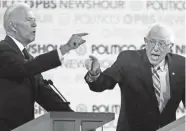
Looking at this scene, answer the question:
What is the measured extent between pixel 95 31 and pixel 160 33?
504 mm

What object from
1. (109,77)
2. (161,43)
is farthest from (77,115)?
(161,43)

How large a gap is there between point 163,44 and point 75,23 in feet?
2.14

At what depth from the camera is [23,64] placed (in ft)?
9.10

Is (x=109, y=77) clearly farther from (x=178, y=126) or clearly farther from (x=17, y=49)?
(x=178, y=126)

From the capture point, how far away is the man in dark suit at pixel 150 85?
3.21 metres

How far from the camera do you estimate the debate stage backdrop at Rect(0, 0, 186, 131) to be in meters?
3.61

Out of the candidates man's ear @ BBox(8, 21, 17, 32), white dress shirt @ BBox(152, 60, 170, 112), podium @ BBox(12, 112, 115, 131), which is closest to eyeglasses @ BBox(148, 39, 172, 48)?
white dress shirt @ BBox(152, 60, 170, 112)

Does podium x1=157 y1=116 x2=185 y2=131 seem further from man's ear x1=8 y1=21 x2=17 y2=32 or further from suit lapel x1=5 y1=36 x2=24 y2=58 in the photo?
man's ear x1=8 y1=21 x2=17 y2=32

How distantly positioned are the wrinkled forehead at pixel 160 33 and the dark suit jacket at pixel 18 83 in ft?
2.60

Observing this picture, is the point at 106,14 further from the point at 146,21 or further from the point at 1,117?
the point at 1,117

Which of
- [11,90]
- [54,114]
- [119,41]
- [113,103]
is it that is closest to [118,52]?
[119,41]

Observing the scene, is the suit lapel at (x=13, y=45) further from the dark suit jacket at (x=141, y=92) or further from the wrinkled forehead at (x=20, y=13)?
the dark suit jacket at (x=141, y=92)

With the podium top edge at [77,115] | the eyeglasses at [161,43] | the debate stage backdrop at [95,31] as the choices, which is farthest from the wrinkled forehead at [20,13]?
the podium top edge at [77,115]

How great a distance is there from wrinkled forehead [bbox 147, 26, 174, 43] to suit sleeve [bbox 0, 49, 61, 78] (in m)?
0.88
